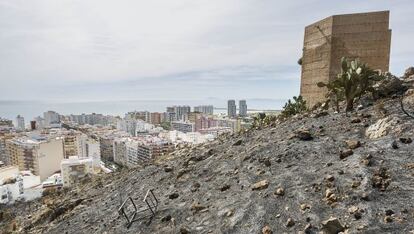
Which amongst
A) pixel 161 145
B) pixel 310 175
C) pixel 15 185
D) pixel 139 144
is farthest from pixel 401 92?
pixel 139 144

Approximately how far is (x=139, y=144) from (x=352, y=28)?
56.8 meters

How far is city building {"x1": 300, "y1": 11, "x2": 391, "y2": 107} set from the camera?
8.26 metres

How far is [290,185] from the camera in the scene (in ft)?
13.7

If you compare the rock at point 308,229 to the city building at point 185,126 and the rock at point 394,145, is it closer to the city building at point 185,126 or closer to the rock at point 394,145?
the rock at point 394,145

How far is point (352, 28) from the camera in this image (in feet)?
27.9

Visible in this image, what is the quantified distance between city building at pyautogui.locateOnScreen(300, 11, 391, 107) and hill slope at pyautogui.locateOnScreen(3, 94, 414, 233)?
2751 millimetres

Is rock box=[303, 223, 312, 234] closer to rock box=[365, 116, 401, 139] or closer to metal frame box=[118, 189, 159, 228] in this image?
rock box=[365, 116, 401, 139]

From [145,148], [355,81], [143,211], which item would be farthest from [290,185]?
[145,148]

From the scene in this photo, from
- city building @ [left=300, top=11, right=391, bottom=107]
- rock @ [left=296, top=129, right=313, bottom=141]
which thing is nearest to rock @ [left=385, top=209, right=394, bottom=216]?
rock @ [left=296, top=129, right=313, bottom=141]

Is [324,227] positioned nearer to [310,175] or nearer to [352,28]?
[310,175]

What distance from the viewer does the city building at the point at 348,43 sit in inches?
325

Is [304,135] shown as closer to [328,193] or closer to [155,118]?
[328,193]

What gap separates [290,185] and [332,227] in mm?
1129

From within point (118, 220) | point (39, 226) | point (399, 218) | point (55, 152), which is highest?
point (399, 218)
